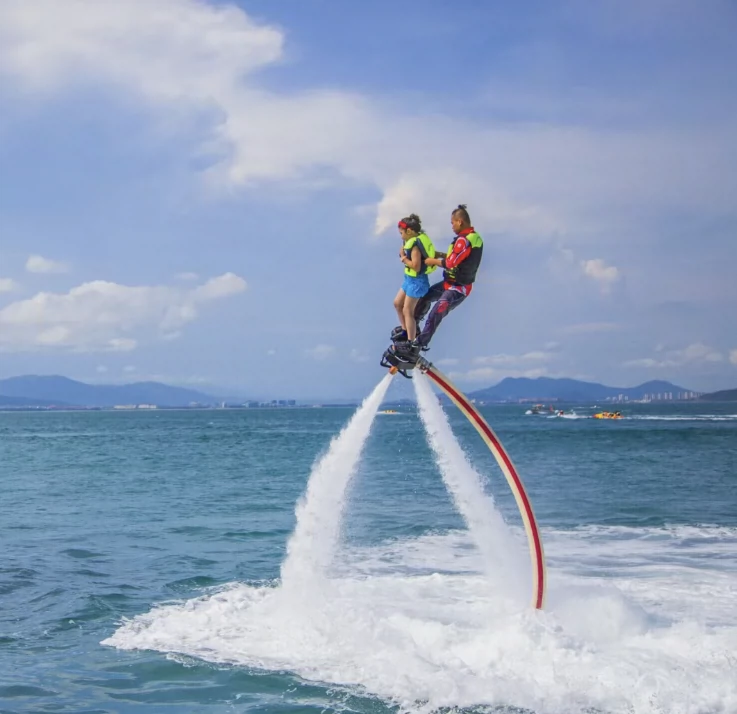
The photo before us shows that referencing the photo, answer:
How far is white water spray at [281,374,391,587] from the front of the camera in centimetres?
1343

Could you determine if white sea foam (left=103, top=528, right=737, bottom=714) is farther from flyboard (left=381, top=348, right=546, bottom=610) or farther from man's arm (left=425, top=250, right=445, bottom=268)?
man's arm (left=425, top=250, right=445, bottom=268)

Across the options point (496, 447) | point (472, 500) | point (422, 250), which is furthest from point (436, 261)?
point (472, 500)

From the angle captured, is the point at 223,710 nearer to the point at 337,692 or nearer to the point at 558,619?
the point at 337,692

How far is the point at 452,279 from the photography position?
12039mm

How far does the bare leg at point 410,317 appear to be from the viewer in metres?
12.0

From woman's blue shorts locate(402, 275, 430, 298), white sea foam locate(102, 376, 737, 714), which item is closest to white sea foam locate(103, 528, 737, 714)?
white sea foam locate(102, 376, 737, 714)

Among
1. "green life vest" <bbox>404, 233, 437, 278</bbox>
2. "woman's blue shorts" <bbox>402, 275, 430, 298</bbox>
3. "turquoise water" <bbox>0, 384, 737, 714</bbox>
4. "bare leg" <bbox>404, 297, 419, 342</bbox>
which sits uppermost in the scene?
"green life vest" <bbox>404, 233, 437, 278</bbox>

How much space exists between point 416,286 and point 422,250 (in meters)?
0.48

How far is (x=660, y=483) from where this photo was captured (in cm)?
4344

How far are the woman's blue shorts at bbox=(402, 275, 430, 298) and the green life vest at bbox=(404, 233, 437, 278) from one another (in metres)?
0.05

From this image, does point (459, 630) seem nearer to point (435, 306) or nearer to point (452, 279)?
point (435, 306)

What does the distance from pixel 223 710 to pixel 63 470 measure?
1807 inches

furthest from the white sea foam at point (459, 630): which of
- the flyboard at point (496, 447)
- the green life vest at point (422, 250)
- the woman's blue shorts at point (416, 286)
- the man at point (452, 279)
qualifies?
the green life vest at point (422, 250)

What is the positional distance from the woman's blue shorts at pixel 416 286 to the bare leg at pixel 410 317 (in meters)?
0.08
